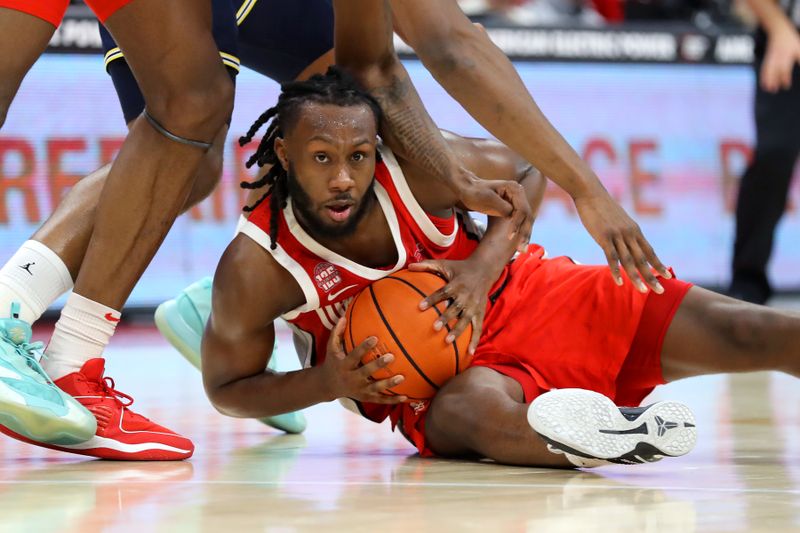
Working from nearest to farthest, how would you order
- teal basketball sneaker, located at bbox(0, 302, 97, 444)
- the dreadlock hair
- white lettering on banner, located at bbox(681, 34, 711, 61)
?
teal basketball sneaker, located at bbox(0, 302, 97, 444), the dreadlock hair, white lettering on banner, located at bbox(681, 34, 711, 61)

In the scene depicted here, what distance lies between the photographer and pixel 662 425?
2.68 meters

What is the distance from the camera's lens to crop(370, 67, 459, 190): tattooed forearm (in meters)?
3.24

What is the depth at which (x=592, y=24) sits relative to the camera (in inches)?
328

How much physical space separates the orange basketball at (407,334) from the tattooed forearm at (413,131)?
0.96 ft

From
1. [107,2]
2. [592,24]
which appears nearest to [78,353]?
[107,2]

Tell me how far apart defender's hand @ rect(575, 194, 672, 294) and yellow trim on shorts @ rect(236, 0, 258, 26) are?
158cm

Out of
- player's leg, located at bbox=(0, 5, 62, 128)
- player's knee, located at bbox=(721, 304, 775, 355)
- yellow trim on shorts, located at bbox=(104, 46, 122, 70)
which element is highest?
yellow trim on shorts, located at bbox=(104, 46, 122, 70)

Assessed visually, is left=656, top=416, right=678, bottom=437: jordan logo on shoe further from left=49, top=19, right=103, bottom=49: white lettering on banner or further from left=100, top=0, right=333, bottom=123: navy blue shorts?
left=49, top=19, right=103, bottom=49: white lettering on banner

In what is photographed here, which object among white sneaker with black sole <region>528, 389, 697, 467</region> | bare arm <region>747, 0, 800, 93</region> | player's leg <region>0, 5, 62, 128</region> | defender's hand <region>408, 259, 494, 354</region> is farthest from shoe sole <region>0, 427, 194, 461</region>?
bare arm <region>747, 0, 800, 93</region>

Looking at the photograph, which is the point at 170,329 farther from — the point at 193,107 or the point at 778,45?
the point at 778,45

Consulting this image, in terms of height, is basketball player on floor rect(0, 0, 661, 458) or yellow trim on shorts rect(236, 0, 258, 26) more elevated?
yellow trim on shorts rect(236, 0, 258, 26)

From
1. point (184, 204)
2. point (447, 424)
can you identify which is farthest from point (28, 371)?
point (447, 424)

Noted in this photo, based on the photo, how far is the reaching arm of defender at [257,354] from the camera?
10.2ft

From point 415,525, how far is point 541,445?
727mm
